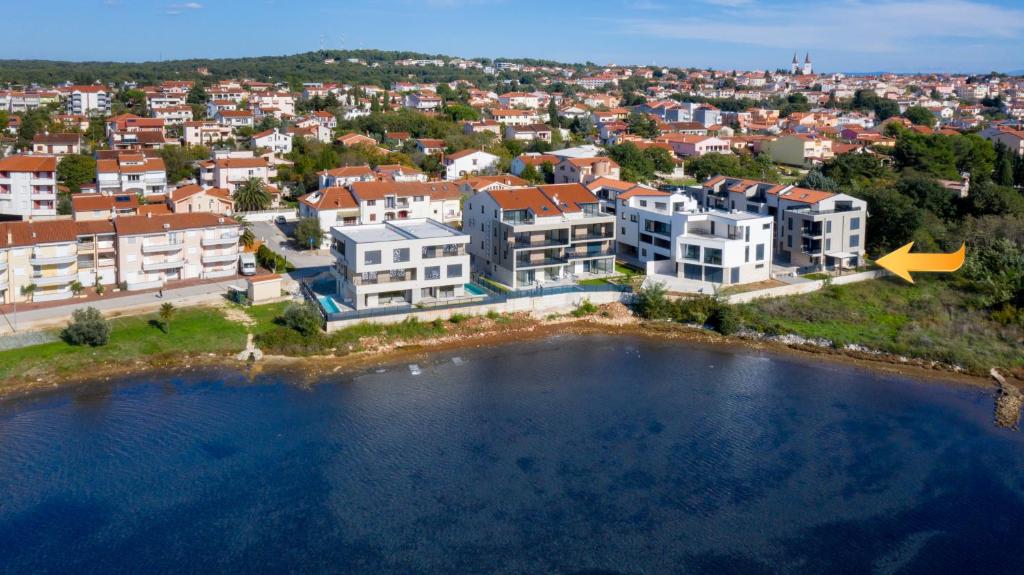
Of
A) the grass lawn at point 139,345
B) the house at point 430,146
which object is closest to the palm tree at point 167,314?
the grass lawn at point 139,345

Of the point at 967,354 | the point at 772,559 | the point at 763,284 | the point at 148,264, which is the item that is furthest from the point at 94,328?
the point at 967,354

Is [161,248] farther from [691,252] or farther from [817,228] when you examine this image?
[817,228]

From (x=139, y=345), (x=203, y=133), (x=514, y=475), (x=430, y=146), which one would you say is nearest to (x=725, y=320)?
(x=514, y=475)

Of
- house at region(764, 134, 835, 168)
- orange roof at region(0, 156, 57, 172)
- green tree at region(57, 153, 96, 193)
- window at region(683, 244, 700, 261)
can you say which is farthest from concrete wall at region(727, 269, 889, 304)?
green tree at region(57, 153, 96, 193)

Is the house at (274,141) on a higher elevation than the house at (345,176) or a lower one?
higher

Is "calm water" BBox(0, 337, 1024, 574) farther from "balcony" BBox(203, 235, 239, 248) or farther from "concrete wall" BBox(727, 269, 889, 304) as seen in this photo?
"balcony" BBox(203, 235, 239, 248)

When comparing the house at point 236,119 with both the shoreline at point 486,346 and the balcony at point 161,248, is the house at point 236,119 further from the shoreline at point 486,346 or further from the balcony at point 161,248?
the shoreline at point 486,346
